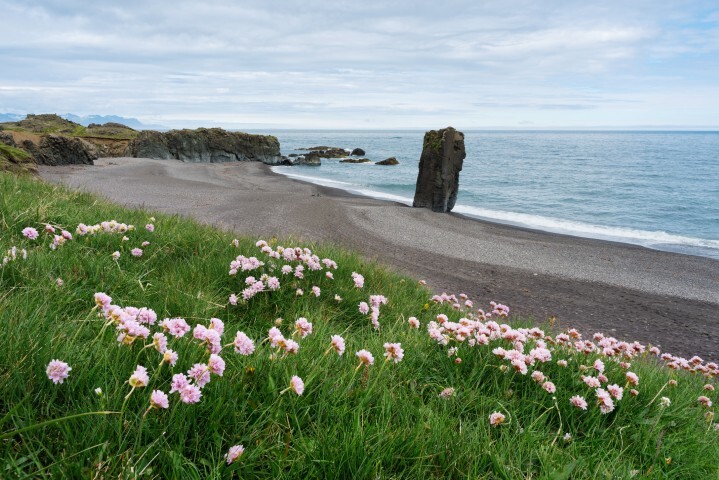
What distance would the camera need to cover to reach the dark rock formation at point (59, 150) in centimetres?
4016

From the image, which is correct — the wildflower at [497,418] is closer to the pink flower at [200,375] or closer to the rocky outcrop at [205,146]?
the pink flower at [200,375]

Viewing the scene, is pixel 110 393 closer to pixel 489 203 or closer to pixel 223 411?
pixel 223 411

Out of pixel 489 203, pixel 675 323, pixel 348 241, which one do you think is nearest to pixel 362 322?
pixel 675 323

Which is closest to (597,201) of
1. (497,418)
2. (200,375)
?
(497,418)

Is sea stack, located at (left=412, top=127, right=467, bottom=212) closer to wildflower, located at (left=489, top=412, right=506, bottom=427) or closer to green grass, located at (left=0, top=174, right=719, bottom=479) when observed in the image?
green grass, located at (left=0, top=174, right=719, bottom=479)

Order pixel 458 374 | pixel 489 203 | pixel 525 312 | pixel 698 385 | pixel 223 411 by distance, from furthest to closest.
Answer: pixel 489 203
pixel 525 312
pixel 698 385
pixel 458 374
pixel 223 411

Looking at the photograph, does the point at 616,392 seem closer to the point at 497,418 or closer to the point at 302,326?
the point at 497,418

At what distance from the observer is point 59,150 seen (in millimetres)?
41750

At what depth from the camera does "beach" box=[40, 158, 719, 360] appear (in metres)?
Result: 12.3

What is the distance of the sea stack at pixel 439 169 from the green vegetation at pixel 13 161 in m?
20.5

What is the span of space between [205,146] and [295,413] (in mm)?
70521

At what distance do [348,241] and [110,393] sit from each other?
50.0 ft

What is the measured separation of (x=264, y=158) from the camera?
73438 mm

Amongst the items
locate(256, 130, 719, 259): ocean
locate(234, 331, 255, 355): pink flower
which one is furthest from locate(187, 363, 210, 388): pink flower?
locate(256, 130, 719, 259): ocean
